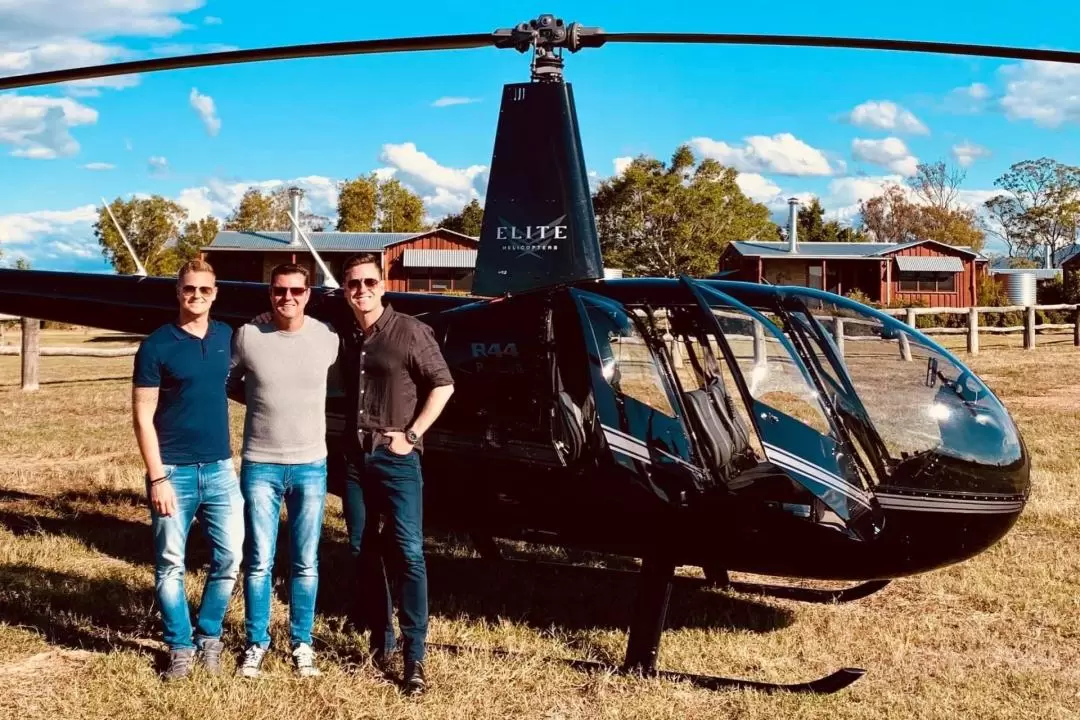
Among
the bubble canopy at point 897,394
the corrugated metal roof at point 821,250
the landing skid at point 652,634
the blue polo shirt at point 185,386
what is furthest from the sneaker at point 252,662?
the corrugated metal roof at point 821,250

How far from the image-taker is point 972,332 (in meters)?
21.8

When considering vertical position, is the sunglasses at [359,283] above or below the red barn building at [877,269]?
below

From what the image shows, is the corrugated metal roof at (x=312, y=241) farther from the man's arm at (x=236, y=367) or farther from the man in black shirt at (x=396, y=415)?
the man in black shirt at (x=396, y=415)

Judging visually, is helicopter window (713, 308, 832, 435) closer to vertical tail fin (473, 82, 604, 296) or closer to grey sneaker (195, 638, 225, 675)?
vertical tail fin (473, 82, 604, 296)

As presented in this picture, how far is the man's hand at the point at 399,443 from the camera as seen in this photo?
421 cm

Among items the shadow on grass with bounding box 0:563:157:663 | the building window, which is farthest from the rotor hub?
the building window

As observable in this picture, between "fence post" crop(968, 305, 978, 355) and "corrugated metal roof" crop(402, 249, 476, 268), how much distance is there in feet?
79.1

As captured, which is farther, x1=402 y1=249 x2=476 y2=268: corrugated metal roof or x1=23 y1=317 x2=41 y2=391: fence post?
x1=402 y1=249 x2=476 y2=268: corrugated metal roof

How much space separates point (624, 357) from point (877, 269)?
42.6m

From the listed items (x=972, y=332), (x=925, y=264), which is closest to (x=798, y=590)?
(x=972, y=332)

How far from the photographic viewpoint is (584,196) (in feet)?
16.8

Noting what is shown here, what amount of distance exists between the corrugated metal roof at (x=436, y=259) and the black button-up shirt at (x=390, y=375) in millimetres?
38217

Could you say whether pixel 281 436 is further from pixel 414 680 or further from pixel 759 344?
pixel 759 344

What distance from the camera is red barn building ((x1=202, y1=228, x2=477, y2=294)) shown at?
134 ft
